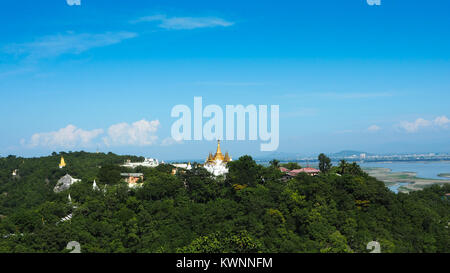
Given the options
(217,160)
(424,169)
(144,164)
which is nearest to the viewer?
(217,160)

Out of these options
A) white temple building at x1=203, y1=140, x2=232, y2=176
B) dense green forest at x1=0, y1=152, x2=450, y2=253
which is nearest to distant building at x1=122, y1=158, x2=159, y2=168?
white temple building at x1=203, y1=140, x2=232, y2=176

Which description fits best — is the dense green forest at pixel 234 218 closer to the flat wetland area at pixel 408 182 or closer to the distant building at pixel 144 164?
the distant building at pixel 144 164

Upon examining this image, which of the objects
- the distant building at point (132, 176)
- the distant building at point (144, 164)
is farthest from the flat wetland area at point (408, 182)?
the distant building at point (132, 176)

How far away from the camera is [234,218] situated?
1045 inches

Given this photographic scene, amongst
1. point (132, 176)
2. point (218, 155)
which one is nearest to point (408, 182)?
point (218, 155)

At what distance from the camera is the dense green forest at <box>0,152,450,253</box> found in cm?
2336

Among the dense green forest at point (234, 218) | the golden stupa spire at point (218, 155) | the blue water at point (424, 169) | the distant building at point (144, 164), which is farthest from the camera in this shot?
the blue water at point (424, 169)

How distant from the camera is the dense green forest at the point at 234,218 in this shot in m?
23.4

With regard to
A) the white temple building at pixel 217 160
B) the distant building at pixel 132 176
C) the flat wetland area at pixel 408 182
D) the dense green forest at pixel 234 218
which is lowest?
the flat wetland area at pixel 408 182

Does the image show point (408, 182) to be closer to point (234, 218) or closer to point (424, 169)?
point (424, 169)

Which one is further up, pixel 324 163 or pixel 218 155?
pixel 218 155

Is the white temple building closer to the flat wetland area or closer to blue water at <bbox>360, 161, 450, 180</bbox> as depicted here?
the flat wetland area

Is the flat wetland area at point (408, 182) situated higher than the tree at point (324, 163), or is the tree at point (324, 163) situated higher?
the tree at point (324, 163)

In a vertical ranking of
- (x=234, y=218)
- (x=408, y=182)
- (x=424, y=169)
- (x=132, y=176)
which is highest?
(x=132, y=176)
